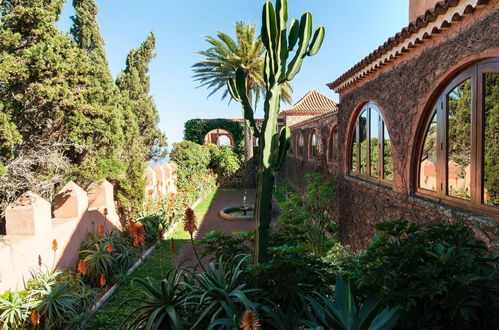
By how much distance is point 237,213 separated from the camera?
Result: 12.8 metres

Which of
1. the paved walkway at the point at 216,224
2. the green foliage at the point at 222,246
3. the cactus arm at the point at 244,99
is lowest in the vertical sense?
the paved walkway at the point at 216,224

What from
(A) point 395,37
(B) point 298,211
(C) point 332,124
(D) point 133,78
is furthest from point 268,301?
(D) point 133,78

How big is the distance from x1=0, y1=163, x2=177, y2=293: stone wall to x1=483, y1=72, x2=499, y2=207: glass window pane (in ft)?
18.3

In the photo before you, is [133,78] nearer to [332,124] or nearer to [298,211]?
[332,124]

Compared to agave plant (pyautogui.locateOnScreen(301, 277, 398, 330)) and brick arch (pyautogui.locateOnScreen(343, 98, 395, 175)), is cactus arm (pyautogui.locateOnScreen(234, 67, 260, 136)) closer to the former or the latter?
agave plant (pyautogui.locateOnScreen(301, 277, 398, 330))

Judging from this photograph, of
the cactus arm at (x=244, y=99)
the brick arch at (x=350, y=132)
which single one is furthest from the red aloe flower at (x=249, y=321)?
the brick arch at (x=350, y=132)

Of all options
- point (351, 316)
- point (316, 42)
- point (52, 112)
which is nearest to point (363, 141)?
point (316, 42)

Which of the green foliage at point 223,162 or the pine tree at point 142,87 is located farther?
the green foliage at point 223,162

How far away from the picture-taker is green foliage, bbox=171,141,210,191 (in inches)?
578

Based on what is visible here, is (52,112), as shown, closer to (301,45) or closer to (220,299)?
(301,45)

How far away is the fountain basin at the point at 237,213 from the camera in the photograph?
38.0 feet

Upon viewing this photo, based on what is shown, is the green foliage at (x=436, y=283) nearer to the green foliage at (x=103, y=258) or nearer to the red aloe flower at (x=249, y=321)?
the red aloe flower at (x=249, y=321)

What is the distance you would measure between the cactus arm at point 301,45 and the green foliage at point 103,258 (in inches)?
187

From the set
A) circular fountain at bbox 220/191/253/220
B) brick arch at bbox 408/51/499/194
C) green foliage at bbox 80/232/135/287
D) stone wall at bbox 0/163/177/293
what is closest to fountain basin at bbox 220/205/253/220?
circular fountain at bbox 220/191/253/220
